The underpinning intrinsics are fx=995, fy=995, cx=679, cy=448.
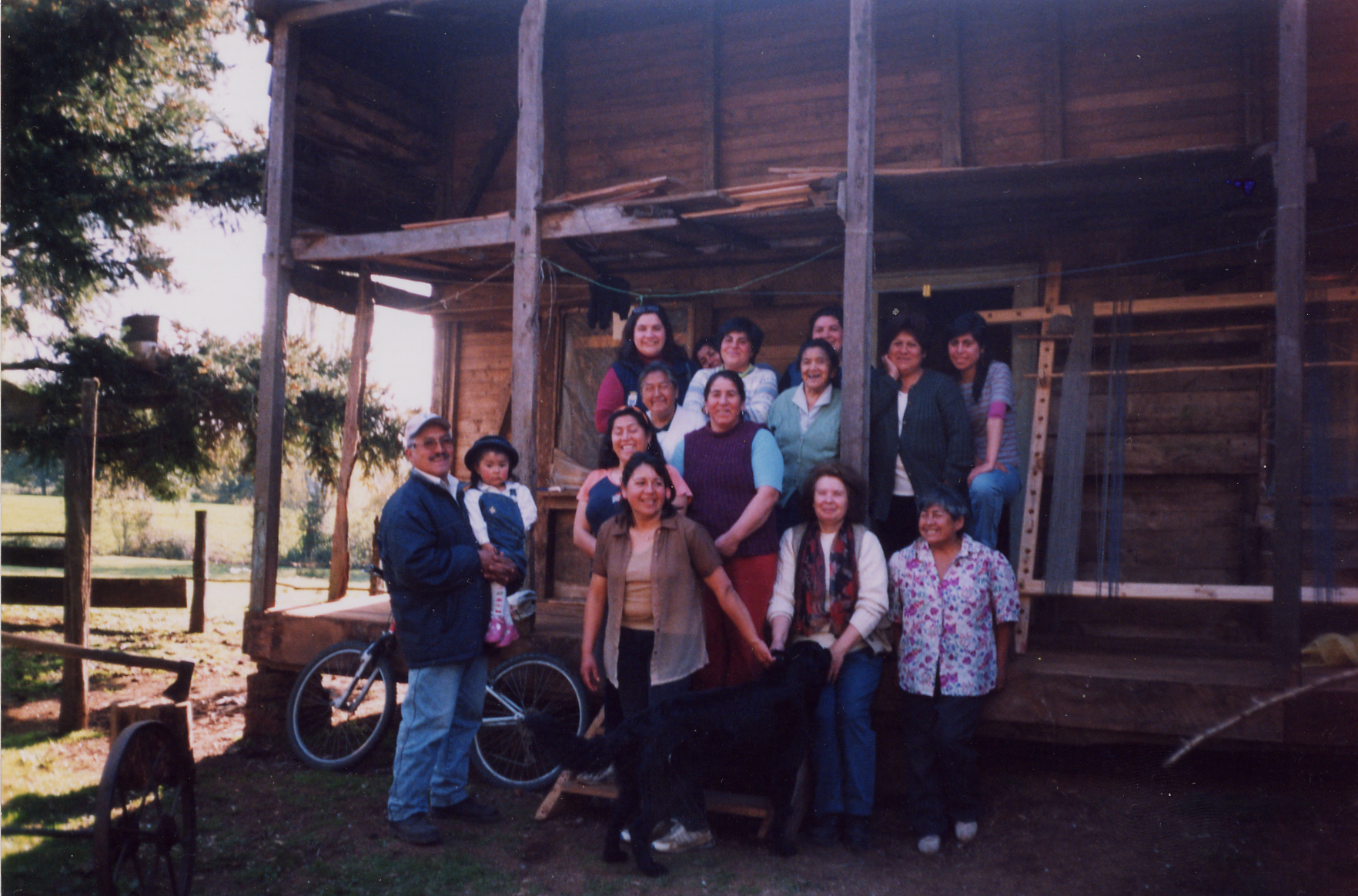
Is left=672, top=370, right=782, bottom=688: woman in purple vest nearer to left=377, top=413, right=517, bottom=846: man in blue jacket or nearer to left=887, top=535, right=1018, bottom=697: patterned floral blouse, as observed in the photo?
left=887, top=535, right=1018, bottom=697: patterned floral blouse

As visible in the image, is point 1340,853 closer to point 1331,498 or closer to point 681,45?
point 1331,498

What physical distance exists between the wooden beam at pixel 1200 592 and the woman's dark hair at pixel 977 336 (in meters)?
1.29

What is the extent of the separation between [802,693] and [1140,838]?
5.97ft

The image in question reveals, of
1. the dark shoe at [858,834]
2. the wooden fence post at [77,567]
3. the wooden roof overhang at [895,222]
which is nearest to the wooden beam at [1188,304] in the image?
the wooden roof overhang at [895,222]

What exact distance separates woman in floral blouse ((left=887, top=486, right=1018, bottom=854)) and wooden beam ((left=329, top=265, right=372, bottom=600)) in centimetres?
494

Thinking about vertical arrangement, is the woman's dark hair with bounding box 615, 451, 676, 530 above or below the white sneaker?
above

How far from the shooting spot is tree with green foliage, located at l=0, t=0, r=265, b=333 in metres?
8.02

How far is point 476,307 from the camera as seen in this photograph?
9023 mm

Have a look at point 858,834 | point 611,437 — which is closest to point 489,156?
point 611,437

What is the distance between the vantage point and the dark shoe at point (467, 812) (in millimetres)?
4934

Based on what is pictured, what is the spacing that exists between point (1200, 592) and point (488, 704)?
13.6ft

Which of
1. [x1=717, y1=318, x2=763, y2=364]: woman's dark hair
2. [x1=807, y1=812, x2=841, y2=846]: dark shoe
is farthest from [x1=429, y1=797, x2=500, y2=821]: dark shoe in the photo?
[x1=717, y1=318, x2=763, y2=364]: woman's dark hair

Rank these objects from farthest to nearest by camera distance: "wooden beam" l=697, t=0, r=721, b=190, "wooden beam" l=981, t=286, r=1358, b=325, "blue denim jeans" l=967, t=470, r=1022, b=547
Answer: "wooden beam" l=697, t=0, r=721, b=190 → "wooden beam" l=981, t=286, r=1358, b=325 → "blue denim jeans" l=967, t=470, r=1022, b=547

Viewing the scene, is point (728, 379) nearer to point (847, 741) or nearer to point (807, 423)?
point (807, 423)
